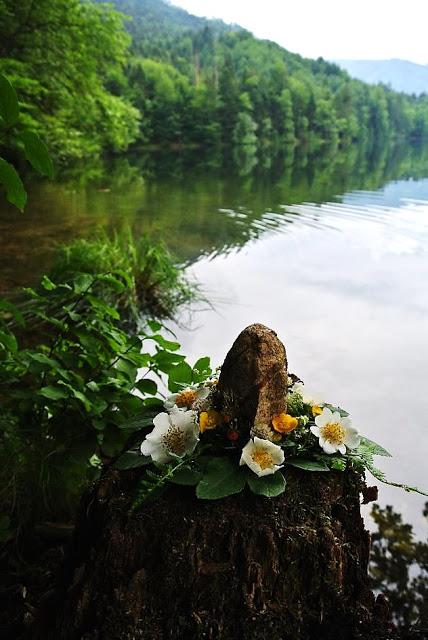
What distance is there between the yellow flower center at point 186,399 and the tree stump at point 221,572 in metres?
0.31

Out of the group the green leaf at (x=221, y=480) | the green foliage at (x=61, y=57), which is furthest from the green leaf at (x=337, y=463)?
the green foliage at (x=61, y=57)

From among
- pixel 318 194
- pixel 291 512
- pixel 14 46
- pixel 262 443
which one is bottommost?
pixel 318 194

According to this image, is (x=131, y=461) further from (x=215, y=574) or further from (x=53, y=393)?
(x=53, y=393)

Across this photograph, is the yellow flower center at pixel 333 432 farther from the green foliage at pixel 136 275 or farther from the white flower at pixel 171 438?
the green foliage at pixel 136 275

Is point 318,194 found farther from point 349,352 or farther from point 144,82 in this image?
point 144,82

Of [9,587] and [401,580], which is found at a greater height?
[9,587]

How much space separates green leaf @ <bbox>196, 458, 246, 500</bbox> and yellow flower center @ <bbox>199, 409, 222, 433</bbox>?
0.11 meters

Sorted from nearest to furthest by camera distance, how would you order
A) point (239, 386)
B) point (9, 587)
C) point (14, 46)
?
point (239, 386), point (9, 587), point (14, 46)

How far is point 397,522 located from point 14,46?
14.4 m

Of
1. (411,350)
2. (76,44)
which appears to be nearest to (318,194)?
(76,44)

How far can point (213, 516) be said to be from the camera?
146 centimetres

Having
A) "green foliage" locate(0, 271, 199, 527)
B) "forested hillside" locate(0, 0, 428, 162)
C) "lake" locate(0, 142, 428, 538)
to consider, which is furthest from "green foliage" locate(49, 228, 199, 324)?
"green foliage" locate(0, 271, 199, 527)

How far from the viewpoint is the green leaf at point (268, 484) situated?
146 cm

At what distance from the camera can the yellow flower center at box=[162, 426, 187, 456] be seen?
5.17 feet
